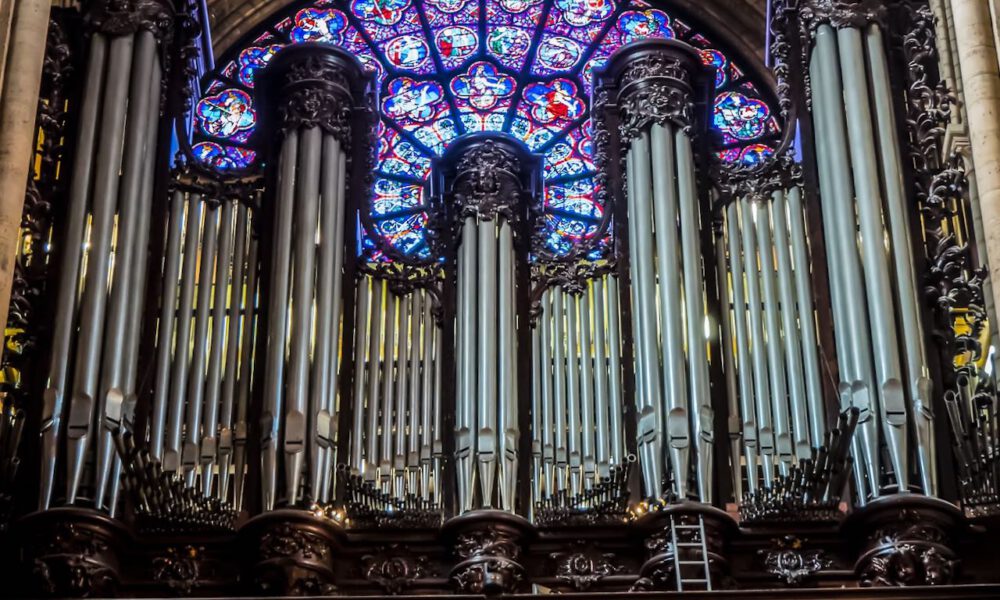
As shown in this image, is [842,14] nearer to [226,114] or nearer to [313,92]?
[313,92]

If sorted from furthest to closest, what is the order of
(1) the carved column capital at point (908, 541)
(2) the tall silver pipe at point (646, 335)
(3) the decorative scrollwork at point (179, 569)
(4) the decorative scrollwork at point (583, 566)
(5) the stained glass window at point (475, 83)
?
1. (5) the stained glass window at point (475, 83)
2. (2) the tall silver pipe at point (646, 335)
3. (4) the decorative scrollwork at point (583, 566)
4. (3) the decorative scrollwork at point (179, 569)
5. (1) the carved column capital at point (908, 541)

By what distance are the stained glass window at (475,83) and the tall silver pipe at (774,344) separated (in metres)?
3.63

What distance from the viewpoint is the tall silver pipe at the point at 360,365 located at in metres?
14.4

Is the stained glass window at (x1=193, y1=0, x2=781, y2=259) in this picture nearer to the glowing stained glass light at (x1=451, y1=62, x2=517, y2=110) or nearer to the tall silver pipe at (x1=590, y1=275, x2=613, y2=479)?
the glowing stained glass light at (x1=451, y1=62, x2=517, y2=110)

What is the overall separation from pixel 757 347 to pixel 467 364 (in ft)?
6.74

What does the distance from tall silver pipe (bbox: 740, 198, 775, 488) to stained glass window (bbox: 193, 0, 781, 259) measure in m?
3.53

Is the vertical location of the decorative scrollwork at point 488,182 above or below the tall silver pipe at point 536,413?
above

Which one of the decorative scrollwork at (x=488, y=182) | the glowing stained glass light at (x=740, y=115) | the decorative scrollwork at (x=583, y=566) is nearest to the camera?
the decorative scrollwork at (x=583, y=566)

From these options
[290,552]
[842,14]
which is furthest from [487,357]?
[842,14]

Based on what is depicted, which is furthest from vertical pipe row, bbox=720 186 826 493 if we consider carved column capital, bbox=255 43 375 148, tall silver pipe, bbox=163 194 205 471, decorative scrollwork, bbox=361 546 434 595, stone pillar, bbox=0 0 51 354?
stone pillar, bbox=0 0 51 354

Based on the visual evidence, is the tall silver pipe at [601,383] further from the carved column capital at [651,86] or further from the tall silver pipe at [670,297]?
the carved column capital at [651,86]

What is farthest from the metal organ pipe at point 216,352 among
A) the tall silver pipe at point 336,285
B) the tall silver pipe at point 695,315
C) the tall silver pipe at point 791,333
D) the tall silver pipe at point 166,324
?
the tall silver pipe at point 791,333

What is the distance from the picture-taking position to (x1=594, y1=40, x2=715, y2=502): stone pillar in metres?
14.2

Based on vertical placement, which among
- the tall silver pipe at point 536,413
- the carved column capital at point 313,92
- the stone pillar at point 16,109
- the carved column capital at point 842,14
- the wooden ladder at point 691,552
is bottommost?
the wooden ladder at point 691,552
